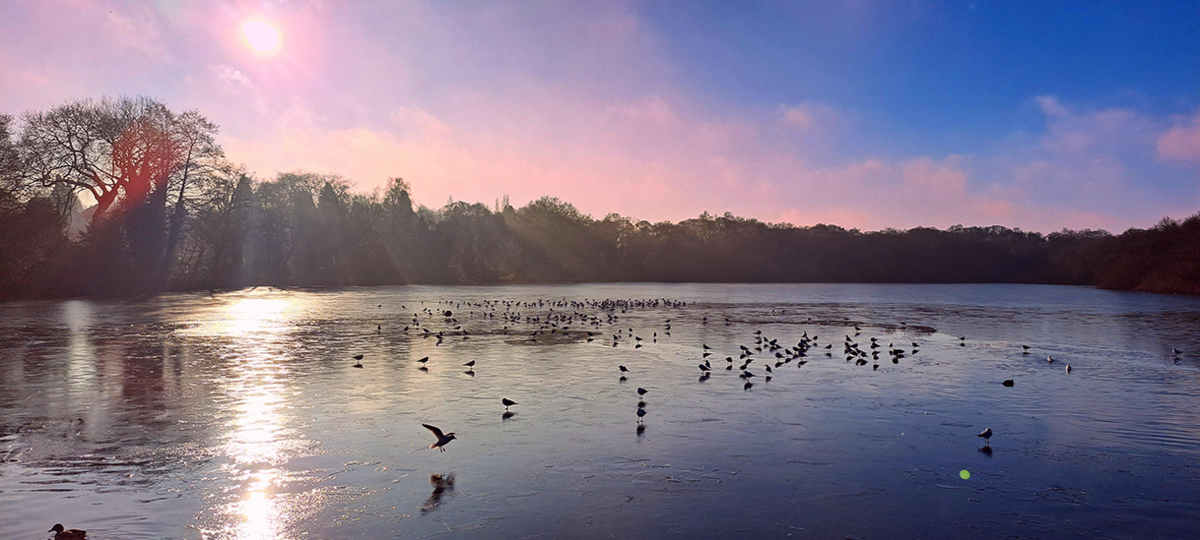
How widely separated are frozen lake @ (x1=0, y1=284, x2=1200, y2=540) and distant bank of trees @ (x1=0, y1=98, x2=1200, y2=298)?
4164 cm

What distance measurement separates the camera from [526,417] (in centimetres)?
1122

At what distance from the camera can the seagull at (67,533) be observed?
5842 millimetres

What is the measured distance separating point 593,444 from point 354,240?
301 feet

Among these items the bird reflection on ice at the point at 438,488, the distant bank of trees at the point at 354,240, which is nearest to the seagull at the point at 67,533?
the bird reflection on ice at the point at 438,488

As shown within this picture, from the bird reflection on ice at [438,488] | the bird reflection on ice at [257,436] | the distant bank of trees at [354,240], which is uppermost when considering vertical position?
the distant bank of trees at [354,240]

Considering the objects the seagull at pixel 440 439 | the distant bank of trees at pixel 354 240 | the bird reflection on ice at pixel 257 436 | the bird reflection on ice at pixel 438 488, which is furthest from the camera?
the distant bank of trees at pixel 354 240

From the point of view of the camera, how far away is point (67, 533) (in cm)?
587

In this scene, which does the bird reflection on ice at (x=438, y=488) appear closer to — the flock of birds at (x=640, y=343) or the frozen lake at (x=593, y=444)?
the frozen lake at (x=593, y=444)

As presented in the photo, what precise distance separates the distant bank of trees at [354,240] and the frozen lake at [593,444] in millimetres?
41645

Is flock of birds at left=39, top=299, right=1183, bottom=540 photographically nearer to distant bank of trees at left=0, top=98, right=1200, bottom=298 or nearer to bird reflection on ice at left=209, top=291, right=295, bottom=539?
bird reflection on ice at left=209, top=291, right=295, bottom=539

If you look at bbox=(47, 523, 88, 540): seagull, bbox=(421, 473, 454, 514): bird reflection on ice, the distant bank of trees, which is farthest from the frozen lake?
the distant bank of trees

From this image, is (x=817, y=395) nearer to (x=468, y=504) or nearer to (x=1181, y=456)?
(x=1181, y=456)

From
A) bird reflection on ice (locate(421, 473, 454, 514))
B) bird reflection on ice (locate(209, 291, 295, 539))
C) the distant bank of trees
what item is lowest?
bird reflection on ice (locate(421, 473, 454, 514))

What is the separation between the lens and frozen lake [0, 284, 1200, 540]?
6.73 m
